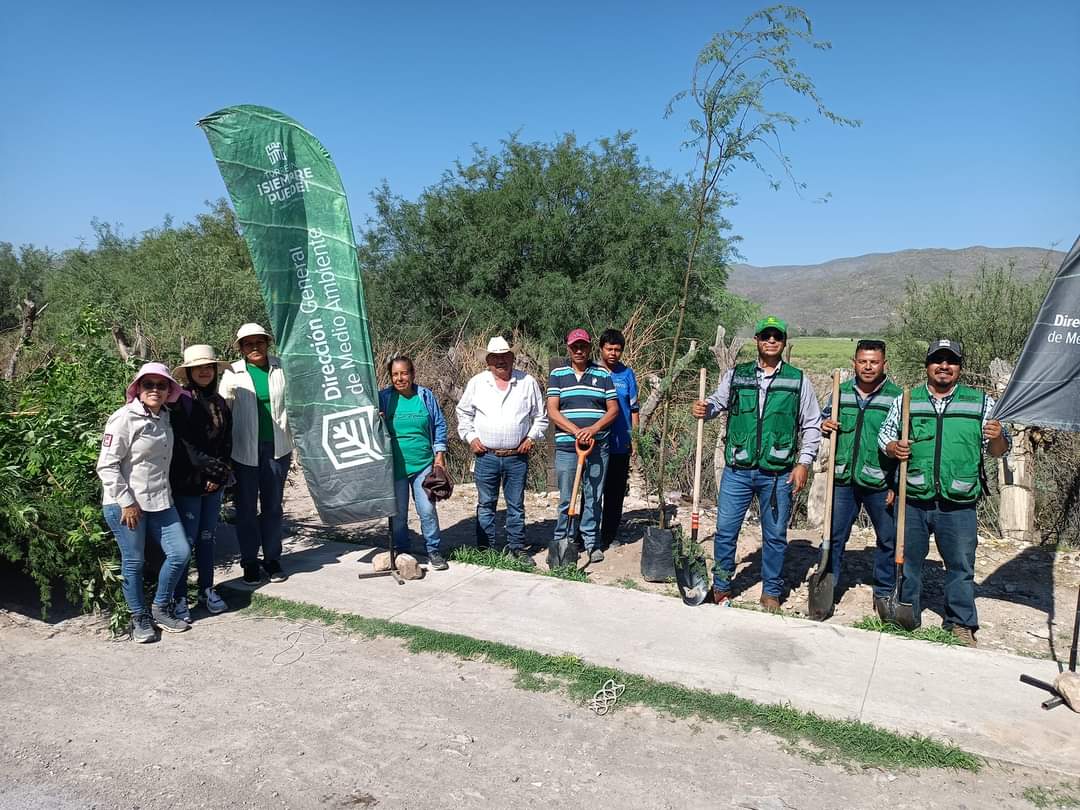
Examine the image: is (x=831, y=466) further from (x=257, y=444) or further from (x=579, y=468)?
(x=257, y=444)

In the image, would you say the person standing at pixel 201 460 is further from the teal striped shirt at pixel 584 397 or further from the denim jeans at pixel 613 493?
the denim jeans at pixel 613 493

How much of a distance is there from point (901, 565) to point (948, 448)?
842mm

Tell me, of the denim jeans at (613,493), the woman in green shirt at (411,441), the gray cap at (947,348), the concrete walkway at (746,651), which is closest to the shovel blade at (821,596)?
the concrete walkway at (746,651)

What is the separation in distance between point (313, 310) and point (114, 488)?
1.98 meters

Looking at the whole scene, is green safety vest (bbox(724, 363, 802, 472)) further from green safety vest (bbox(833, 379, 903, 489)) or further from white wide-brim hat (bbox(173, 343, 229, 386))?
white wide-brim hat (bbox(173, 343, 229, 386))

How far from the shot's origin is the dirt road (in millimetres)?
3365

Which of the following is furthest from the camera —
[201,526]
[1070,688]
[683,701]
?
[201,526]

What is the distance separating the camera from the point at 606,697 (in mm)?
4238

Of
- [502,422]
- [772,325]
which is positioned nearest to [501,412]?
[502,422]

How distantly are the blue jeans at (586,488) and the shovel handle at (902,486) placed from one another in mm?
2412

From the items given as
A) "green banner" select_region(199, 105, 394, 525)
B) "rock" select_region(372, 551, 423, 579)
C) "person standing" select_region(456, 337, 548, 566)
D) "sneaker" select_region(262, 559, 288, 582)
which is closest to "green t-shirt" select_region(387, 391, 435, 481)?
"green banner" select_region(199, 105, 394, 525)

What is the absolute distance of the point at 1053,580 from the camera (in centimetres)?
653

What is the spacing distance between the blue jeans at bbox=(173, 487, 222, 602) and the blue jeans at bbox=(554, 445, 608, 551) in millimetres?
2726

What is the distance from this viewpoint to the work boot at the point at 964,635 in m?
4.90
